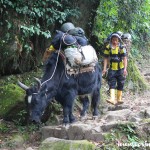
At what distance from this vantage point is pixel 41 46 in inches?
377

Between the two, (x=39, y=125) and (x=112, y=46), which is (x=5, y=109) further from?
(x=112, y=46)

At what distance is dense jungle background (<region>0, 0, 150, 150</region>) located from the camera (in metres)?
6.76

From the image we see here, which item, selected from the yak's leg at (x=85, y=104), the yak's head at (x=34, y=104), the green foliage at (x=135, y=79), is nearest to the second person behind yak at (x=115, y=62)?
the yak's leg at (x=85, y=104)

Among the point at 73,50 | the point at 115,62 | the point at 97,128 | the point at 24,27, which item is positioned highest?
the point at 24,27

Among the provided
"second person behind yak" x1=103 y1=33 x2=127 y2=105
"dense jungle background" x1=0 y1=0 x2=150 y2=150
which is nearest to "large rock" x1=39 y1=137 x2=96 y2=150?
"dense jungle background" x1=0 y1=0 x2=150 y2=150

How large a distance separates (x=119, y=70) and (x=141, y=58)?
8.25 meters

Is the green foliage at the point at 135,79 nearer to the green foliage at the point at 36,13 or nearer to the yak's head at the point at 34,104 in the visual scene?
the green foliage at the point at 36,13

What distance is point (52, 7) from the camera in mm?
8906

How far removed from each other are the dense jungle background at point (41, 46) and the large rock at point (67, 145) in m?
0.11

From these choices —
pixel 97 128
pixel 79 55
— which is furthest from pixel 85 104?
pixel 97 128

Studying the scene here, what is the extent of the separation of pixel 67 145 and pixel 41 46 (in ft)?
15.1

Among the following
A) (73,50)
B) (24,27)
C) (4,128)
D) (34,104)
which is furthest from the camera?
(24,27)

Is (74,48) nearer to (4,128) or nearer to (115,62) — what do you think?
(115,62)

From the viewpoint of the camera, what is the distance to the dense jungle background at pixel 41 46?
676cm
